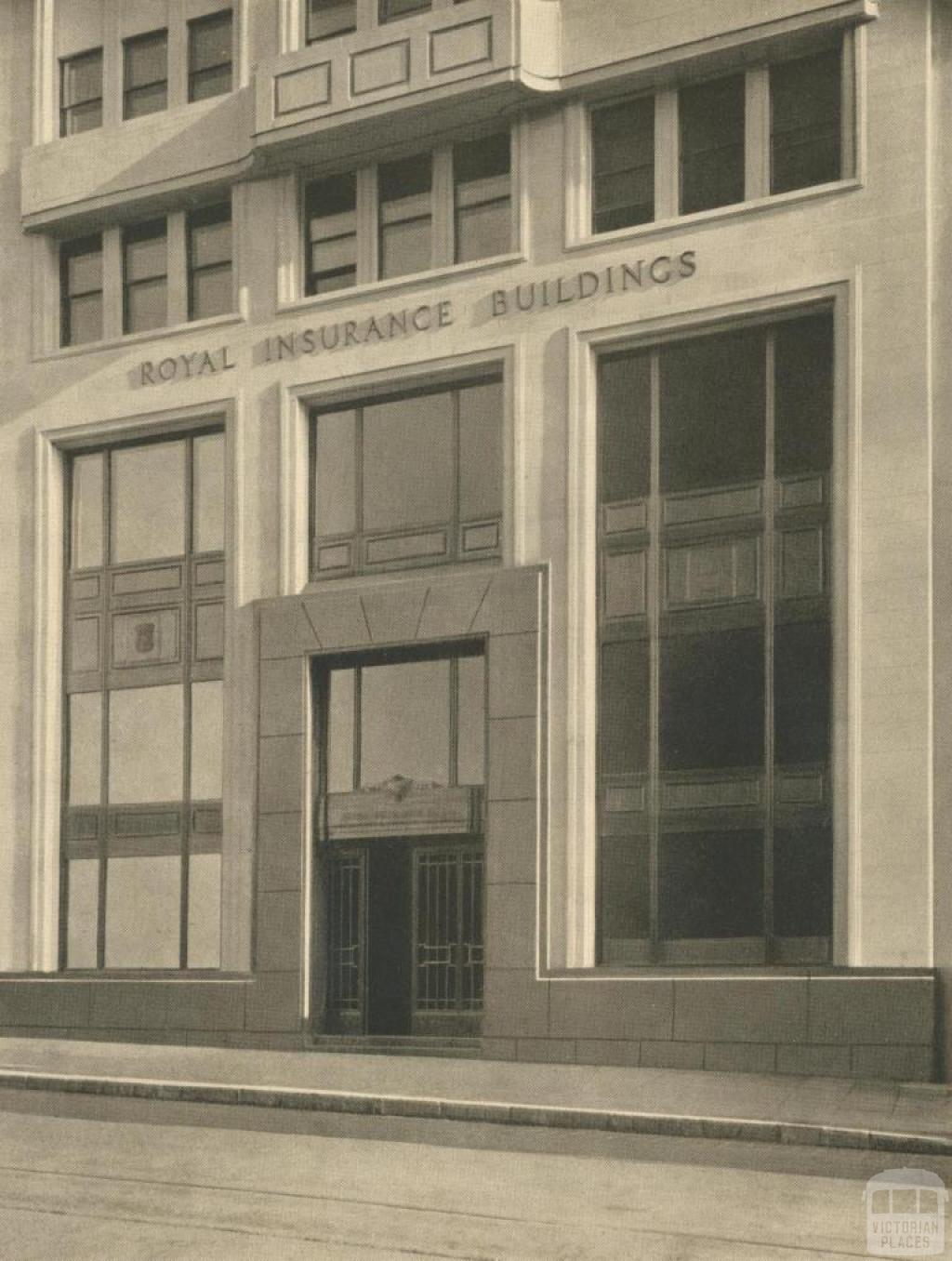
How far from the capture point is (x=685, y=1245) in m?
11.7

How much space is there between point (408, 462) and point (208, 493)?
325 cm

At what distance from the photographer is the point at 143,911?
2584 cm

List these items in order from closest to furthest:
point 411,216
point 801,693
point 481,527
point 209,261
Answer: point 801,693 < point 481,527 < point 411,216 < point 209,261

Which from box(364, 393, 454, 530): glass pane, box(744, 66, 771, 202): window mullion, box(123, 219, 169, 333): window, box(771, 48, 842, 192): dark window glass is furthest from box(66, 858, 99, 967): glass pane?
box(771, 48, 842, 192): dark window glass

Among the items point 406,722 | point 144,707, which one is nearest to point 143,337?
point 144,707

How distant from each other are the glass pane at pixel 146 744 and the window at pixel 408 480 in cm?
309

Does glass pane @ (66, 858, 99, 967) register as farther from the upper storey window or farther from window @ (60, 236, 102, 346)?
the upper storey window

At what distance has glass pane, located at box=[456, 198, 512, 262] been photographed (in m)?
24.0

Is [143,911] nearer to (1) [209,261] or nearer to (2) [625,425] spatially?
(1) [209,261]

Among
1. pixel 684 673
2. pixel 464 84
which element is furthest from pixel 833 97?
pixel 684 673

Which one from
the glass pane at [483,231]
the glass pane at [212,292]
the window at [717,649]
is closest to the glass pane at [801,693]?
the window at [717,649]

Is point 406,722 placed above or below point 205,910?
above

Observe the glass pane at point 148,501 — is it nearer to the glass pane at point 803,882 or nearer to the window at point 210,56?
the window at point 210,56

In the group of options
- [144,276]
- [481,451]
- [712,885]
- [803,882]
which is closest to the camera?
[803,882]
